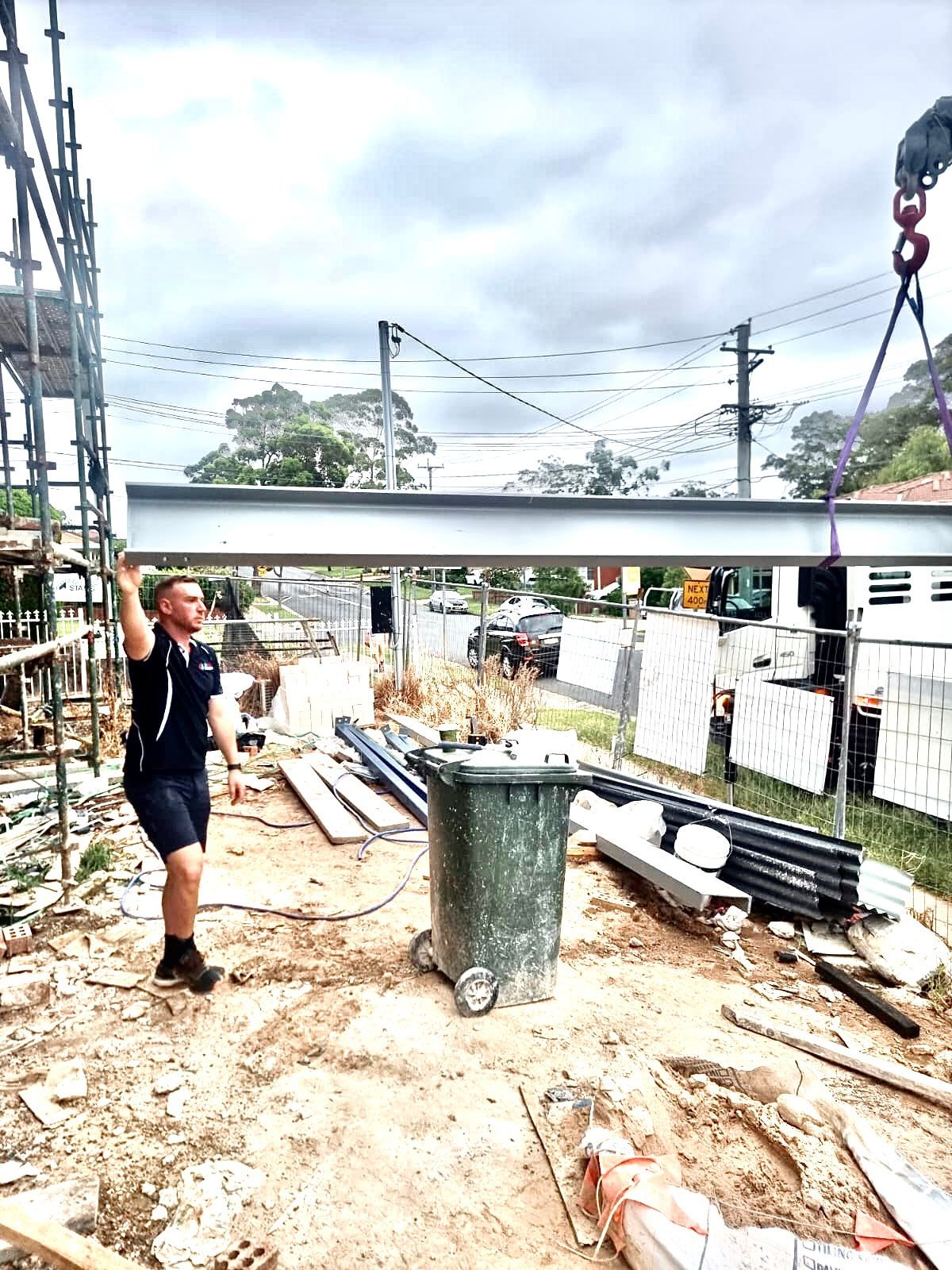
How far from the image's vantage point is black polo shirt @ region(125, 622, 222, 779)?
3.54 meters

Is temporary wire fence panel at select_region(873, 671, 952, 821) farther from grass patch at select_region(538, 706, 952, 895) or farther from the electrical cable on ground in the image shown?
the electrical cable on ground

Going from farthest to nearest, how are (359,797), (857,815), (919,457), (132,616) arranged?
(919,457), (359,797), (857,815), (132,616)

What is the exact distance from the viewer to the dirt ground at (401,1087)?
2.28 m

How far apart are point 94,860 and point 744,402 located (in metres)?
22.3

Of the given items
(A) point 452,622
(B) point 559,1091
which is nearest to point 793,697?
(B) point 559,1091

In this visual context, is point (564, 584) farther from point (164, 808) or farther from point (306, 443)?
point (164, 808)

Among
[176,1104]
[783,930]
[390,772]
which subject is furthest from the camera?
[390,772]

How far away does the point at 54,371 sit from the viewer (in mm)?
9695

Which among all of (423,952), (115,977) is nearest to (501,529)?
(423,952)

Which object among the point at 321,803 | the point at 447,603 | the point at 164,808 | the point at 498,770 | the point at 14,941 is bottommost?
the point at 321,803

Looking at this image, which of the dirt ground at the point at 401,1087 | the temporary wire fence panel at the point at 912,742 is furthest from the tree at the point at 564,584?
the dirt ground at the point at 401,1087

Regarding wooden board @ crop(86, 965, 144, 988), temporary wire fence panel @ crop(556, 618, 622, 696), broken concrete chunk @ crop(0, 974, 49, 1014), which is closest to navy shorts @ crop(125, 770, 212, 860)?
wooden board @ crop(86, 965, 144, 988)

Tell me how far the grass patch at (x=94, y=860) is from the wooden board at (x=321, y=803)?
164 cm

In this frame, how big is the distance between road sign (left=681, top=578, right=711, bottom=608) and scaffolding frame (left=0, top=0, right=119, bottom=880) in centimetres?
786
